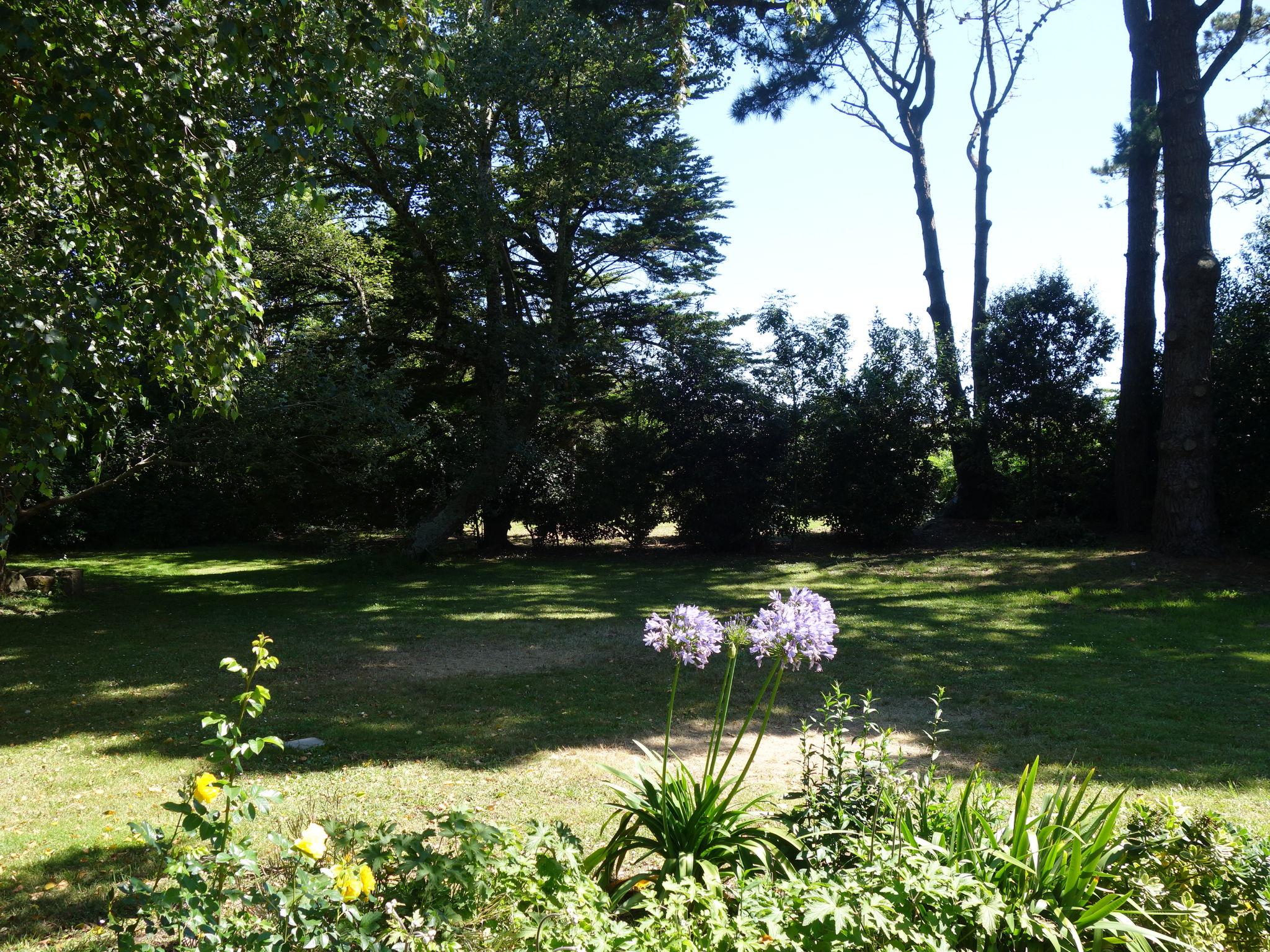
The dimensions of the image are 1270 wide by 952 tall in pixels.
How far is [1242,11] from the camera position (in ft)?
43.2

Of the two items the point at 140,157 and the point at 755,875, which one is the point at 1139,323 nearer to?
the point at 755,875

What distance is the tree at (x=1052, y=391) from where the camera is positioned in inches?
585

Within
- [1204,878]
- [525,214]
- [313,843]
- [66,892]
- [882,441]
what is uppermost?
[525,214]

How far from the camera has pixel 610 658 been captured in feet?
26.2

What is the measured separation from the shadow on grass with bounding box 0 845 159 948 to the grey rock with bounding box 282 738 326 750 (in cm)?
A: 137

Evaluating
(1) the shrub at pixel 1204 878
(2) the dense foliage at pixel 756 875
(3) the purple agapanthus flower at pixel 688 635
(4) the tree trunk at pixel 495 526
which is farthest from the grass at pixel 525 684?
(4) the tree trunk at pixel 495 526

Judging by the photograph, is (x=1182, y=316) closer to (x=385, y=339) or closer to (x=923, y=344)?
(x=923, y=344)

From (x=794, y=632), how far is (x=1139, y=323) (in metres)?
14.1

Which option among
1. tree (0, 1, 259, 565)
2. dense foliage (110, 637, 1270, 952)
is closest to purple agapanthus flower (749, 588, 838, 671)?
dense foliage (110, 637, 1270, 952)

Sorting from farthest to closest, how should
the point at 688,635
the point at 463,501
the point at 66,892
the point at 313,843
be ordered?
the point at 463,501 < the point at 66,892 < the point at 688,635 < the point at 313,843

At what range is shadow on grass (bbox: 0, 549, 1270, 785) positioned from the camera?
5.51 meters

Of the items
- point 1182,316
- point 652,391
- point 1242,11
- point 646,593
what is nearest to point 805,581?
point 646,593

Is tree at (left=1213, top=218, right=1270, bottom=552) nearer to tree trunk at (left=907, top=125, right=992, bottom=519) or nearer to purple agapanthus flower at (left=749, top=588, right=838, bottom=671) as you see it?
tree trunk at (left=907, top=125, right=992, bottom=519)

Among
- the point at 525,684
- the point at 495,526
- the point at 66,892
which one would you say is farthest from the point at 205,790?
the point at 495,526
